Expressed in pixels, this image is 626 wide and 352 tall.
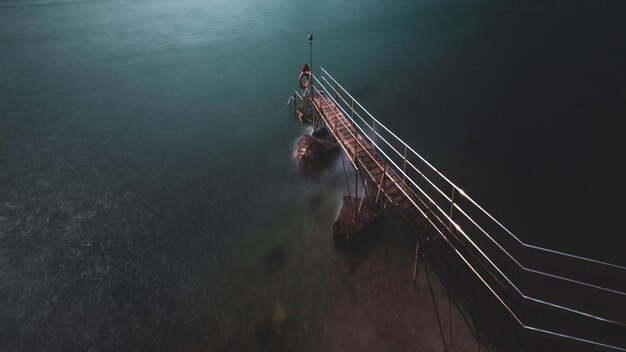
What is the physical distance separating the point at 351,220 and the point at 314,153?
21.3ft

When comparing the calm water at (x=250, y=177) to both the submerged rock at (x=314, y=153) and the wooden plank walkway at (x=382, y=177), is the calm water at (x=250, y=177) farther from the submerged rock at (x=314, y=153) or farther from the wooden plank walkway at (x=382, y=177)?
the wooden plank walkway at (x=382, y=177)

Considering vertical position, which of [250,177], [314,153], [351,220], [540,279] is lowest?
[250,177]

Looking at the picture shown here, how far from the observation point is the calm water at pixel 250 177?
12.4 meters

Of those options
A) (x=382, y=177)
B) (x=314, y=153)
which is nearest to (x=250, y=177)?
(x=314, y=153)

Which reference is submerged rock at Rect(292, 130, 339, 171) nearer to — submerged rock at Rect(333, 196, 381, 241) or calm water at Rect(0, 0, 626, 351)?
calm water at Rect(0, 0, 626, 351)

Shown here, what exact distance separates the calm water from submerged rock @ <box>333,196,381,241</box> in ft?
2.97

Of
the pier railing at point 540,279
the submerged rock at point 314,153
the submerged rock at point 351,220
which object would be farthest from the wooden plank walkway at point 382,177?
the submerged rock at point 314,153

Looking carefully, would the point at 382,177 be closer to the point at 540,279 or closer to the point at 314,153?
the point at 314,153

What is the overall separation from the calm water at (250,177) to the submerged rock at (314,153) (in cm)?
113

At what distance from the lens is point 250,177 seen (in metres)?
19.6

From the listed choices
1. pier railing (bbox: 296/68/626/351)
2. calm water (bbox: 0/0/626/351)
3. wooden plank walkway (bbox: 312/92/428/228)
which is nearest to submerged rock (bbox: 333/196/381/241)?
calm water (bbox: 0/0/626/351)

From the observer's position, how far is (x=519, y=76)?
1158 inches

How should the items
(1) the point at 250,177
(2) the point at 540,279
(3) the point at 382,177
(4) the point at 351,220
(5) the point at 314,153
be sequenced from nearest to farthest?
1. (2) the point at 540,279
2. (3) the point at 382,177
3. (4) the point at 351,220
4. (5) the point at 314,153
5. (1) the point at 250,177

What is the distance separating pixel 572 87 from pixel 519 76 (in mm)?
4452
